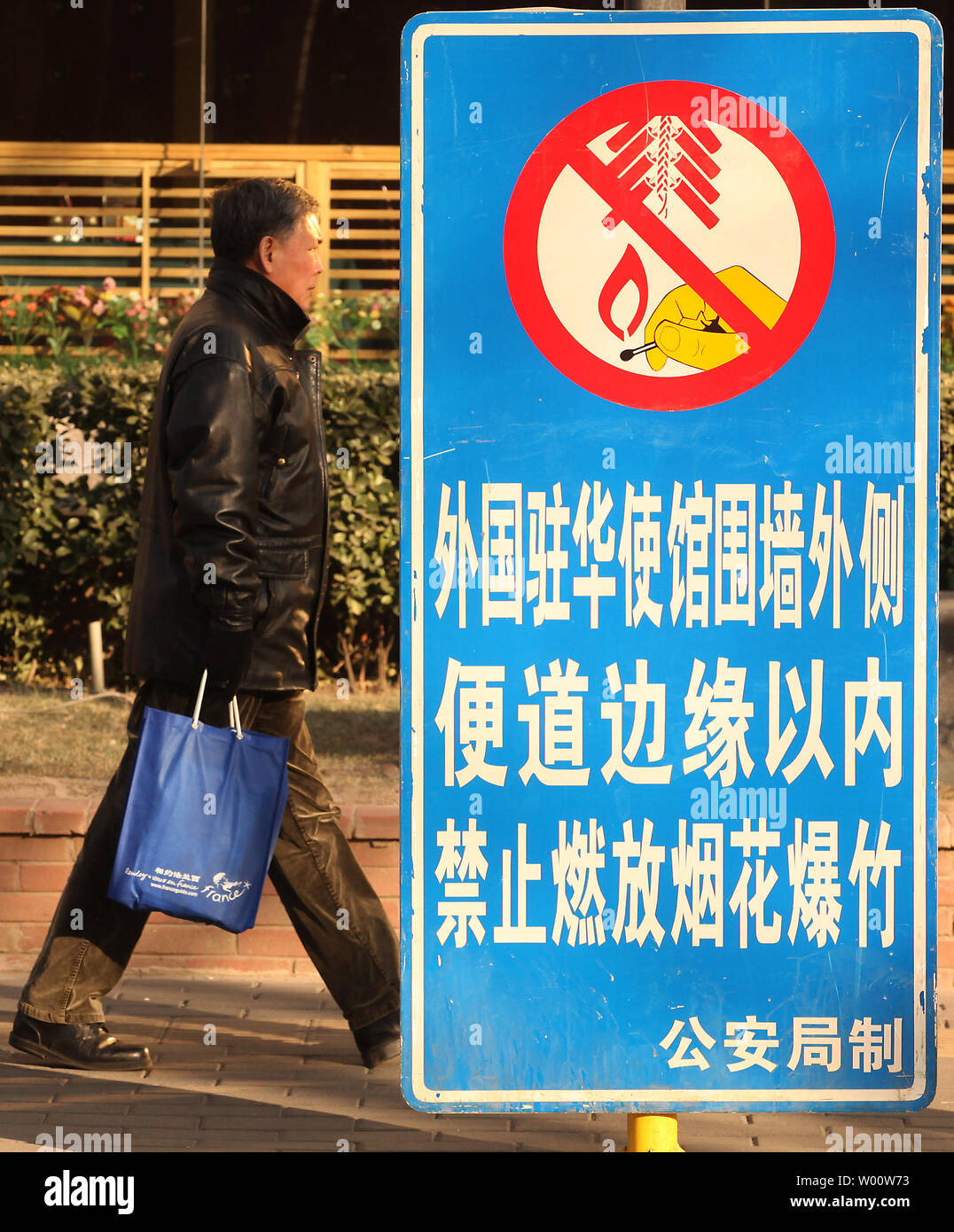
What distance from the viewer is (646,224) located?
8.75 ft

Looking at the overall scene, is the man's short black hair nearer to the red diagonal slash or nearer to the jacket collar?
the jacket collar

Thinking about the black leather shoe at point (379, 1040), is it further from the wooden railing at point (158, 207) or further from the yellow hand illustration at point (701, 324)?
the wooden railing at point (158, 207)

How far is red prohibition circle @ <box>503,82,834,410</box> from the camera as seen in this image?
266 cm

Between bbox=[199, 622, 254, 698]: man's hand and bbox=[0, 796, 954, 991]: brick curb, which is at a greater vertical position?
bbox=[199, 622, 254, 698]: man's hand

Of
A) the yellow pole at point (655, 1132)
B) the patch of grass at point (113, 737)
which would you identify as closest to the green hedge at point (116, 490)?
the patch of grass at point (113, 737)

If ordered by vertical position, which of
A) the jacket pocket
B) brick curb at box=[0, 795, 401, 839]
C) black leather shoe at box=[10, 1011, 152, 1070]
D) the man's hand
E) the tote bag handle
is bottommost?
black leather shoe at box=[10, 1011, 152, 1070]

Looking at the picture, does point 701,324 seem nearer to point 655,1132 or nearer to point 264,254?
point 655,1132

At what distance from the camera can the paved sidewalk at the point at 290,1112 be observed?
147 inches

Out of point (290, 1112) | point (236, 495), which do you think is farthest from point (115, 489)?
point (290, 1112)

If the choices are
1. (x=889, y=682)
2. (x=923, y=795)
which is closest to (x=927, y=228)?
(x=889, y=682)

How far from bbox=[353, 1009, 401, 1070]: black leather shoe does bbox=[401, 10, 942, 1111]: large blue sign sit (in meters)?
1.48

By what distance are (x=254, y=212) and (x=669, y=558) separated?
1.96m

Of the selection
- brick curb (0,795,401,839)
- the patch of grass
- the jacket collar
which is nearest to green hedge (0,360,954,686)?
the patch of grass

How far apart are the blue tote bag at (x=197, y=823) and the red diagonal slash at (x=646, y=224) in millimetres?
1745
